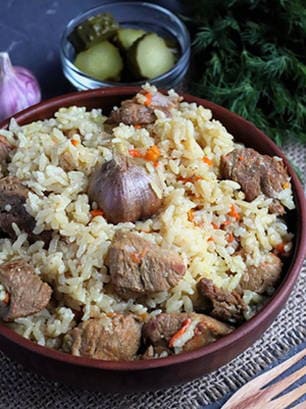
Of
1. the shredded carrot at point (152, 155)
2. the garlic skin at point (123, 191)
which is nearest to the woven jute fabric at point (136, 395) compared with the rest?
the garlic skin at point (123, 191)

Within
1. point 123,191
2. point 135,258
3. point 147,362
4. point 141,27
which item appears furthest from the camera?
point 141,27

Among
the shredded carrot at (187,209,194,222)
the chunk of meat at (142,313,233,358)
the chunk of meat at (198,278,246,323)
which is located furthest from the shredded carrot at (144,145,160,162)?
the chunk of meat at (142,313,233,358)

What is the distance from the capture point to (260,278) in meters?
A: 2.54

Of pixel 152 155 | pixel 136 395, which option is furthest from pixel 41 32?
pixel 136 395

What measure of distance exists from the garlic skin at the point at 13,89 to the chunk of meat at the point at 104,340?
56.2 inches

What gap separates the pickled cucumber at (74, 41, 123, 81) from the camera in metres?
3.63

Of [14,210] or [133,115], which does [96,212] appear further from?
[133,115]

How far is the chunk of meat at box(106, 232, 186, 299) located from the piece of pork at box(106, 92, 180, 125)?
1.95 ft

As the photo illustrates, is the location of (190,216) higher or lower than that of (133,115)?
lower

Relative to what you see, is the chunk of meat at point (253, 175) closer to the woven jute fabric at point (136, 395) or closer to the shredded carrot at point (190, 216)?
the shredded carrot at point (190, 216)

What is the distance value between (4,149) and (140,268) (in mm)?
744

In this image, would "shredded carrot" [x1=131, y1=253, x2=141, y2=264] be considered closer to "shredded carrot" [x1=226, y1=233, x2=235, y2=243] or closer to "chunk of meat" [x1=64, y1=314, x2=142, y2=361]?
"chunk of meat" [x1=64, y1=314, x2=142, y2=361]

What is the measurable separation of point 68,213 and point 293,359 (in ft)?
3.23

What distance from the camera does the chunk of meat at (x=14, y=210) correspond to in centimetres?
259
